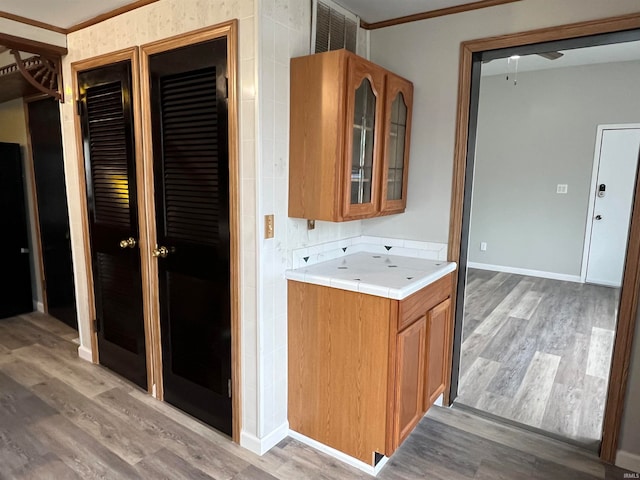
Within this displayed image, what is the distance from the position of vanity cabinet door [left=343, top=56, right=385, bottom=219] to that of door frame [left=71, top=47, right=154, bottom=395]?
1269mm

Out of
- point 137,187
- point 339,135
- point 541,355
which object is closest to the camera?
point 339,135

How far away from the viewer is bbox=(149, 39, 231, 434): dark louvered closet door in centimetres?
212

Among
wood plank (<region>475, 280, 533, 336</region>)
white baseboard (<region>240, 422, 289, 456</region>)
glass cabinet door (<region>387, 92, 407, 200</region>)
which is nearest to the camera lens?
white baseboard (<region>240, 422, 289, 456</region>)

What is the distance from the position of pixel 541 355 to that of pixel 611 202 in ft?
9.93

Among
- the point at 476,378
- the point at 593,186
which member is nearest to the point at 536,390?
the point at 476,378

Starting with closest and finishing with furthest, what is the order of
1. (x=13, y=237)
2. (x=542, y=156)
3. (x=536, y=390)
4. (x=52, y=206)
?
(x=536, y=390)
(x=52, y=206)
(x=13, y=237)
(x=542, y=156)

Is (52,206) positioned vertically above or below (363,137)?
below

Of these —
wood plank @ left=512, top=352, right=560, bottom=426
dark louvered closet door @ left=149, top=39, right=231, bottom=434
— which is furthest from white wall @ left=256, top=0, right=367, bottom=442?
wood plank @ left=512, top=352, right=560, bottom=426

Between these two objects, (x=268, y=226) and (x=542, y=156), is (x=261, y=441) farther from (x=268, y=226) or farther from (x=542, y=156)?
(x=542, y=156)

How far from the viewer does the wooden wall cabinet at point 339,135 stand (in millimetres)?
1973

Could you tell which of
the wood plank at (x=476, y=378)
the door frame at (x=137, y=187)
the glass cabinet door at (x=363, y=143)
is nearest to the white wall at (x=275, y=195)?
the glass cabinet door at (x=363, y=143)

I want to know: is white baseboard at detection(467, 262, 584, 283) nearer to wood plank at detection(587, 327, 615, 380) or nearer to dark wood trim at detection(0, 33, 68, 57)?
wood plank at detection(587, 327, 615, 380)

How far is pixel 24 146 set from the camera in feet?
13.4

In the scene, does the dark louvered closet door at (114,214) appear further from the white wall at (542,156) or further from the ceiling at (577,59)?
the white wall at (542,156)
